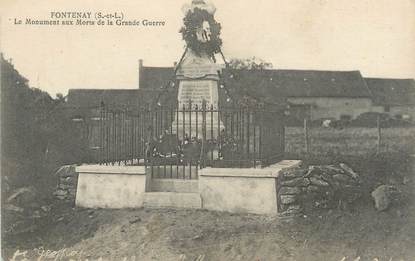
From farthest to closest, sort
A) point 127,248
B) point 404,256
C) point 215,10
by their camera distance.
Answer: point 215,10
point 127,248
point 404,256

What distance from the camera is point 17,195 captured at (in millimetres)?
7965

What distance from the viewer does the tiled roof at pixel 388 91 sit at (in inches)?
1298

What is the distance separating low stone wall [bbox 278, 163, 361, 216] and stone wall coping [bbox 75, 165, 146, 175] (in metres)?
2.23

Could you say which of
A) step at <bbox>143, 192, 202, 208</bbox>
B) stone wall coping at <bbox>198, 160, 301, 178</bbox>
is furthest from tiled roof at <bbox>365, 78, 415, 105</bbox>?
step at <bbox>143, 192, 202, 208</bbox>

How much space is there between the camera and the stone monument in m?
9.38

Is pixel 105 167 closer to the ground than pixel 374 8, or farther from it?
closer to the ground

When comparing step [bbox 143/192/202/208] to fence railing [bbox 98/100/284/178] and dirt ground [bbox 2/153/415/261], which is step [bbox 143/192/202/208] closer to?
dirt ground [bbox 2/153/415/261]

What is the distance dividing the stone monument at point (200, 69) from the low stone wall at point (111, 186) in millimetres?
1847

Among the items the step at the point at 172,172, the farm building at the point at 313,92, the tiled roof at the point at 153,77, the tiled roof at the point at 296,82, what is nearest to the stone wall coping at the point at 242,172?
the step at the point at 172,172

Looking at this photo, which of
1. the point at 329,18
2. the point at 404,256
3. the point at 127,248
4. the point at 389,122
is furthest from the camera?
the point at 389,122

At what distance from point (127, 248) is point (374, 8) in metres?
5.32

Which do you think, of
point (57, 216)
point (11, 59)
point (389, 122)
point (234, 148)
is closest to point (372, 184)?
point (234, 148)

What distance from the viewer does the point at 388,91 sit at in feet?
110

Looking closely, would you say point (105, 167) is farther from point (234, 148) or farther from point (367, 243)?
point (367, 243)
